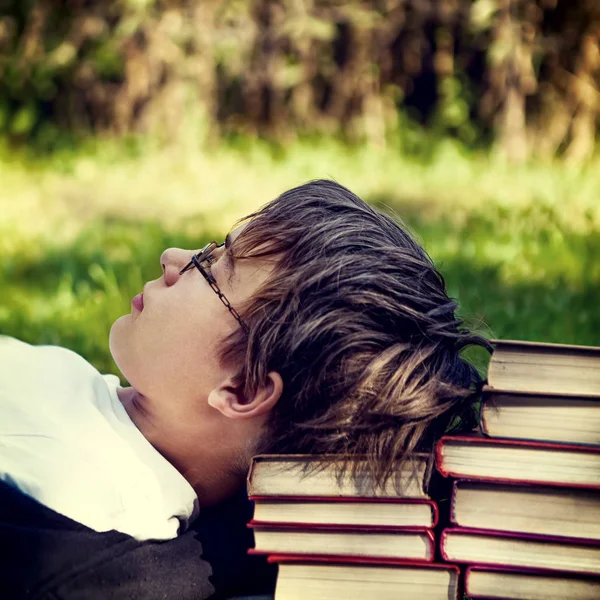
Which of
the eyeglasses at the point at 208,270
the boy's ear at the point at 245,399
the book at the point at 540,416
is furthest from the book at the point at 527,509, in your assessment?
the eyeglasses at the point at 208,270

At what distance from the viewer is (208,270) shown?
84.0 inches

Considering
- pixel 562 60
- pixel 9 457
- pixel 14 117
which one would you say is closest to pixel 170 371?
pixel 9 457

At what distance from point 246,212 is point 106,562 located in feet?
12.2

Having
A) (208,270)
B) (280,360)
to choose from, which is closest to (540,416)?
(280,360)

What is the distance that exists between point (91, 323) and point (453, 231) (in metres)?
2.25

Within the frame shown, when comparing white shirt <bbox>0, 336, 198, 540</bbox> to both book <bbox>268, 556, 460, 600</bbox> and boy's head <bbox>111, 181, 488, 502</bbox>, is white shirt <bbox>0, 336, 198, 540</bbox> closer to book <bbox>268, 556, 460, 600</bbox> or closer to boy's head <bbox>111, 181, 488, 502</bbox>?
boy's head <bbox>111, 181, 488, 502</bbox>

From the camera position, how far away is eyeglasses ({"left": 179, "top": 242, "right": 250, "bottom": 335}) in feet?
6.68

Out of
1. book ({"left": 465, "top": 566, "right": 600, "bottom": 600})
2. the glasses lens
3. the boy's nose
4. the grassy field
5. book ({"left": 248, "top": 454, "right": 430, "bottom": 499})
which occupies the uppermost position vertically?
the glasses lens

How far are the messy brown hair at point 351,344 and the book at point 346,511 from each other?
0.06 metres

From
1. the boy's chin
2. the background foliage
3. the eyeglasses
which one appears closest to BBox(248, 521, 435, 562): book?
the eyeglasses

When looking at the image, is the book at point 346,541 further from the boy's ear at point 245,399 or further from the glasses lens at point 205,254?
the glasses lens at point 205,254

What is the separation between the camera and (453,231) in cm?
500

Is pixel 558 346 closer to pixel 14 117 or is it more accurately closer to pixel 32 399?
pixel 32 399

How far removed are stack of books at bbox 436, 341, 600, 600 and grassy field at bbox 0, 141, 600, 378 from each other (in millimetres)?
612
